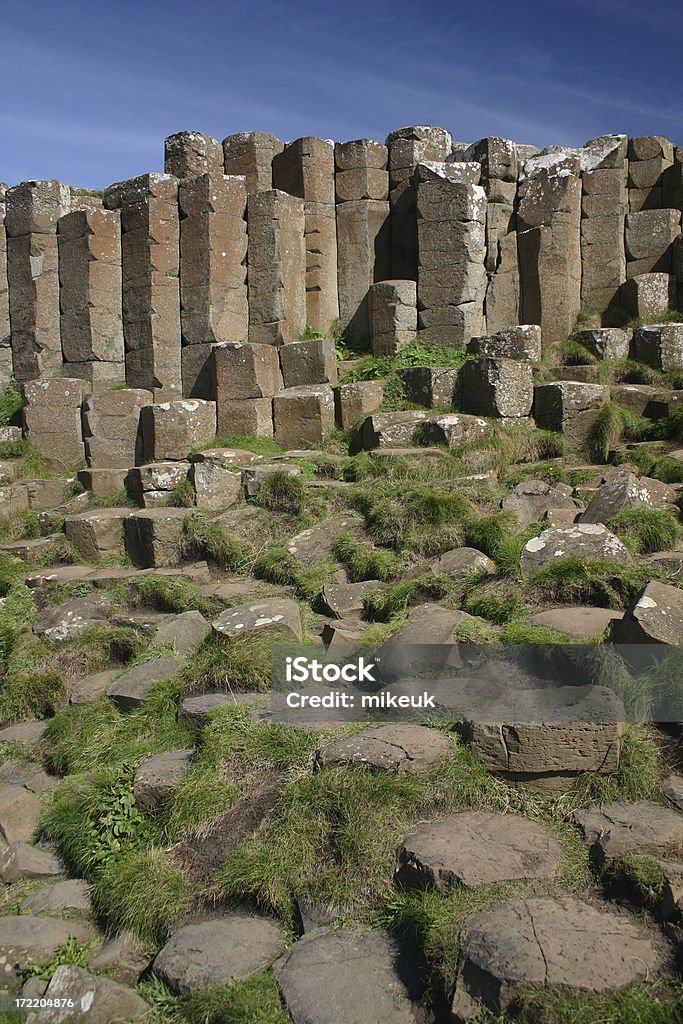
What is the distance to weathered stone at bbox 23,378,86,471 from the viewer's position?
12.4m

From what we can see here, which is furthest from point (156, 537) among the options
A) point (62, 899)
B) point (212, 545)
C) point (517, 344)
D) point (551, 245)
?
point (551, 245)

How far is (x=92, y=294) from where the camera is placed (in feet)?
43.7

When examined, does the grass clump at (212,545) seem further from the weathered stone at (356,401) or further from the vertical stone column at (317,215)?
the vertical stone column at (317,215)

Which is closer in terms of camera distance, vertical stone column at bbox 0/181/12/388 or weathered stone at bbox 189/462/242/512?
weathered stone at bbox 189/462/242/512

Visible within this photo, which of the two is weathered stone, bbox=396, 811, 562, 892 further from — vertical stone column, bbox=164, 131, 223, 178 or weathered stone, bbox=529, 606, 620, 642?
vertical stone column, bbox=164, 131, 223, 178

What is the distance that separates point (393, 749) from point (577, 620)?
1.71 meters

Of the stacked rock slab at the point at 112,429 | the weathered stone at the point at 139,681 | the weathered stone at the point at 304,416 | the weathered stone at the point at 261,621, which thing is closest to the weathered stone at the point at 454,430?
the weathered stone at the point at 304,416

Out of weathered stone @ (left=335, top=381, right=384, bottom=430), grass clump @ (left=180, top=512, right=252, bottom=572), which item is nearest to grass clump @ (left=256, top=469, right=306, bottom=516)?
grass clump @ (left=180, top=512, right=252, bottom=572)

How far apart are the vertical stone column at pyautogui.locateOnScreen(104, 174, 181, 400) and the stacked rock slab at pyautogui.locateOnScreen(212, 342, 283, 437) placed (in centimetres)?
112

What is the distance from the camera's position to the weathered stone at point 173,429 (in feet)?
39.3

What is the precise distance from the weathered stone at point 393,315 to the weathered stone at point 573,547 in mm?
6473

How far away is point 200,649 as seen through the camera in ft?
23.7

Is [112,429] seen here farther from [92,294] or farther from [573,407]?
[573,407]

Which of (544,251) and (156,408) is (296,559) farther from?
(544,251)
